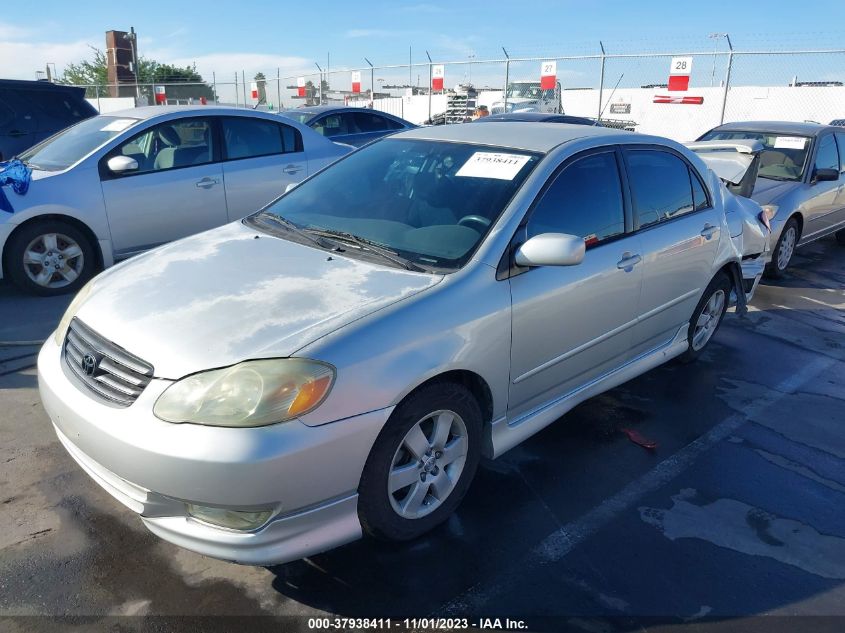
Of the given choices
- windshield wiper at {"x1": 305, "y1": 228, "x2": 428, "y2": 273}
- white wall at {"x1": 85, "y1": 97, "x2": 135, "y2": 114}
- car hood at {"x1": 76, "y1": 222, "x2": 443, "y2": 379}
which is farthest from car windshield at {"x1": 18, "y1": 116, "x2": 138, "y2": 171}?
white wall at {"x1": 85, "y1": 97, "x2": 135, "y2": 114}

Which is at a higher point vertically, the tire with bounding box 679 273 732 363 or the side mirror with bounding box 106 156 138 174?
the side mirror with bounding box 106 156 138 174

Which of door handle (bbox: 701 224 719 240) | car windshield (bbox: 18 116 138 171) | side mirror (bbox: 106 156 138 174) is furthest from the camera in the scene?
car windshield (bbox: 18 116 138 171)

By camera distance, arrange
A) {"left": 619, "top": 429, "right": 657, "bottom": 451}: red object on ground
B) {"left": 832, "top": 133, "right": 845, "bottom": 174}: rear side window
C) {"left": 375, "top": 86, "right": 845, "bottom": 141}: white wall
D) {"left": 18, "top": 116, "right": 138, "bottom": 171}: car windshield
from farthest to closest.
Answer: {"left": 375, "top": 86, "right": 845, "bottom": 141}: white wall < {"left": 832, "top": 133, "right": 845, "bottom": 174}: rear side window < {"left": 18, "top": 116, "right": 138, "bottom": 171}: car windshield < {"left": 619, "top": 429, "right": 657, "bottom": 451}: red object on ground

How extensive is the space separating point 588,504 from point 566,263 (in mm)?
1171

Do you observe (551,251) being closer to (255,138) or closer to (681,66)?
(255,138)

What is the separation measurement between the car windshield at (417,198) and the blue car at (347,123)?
24.6 ft

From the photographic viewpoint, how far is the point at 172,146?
6332mm

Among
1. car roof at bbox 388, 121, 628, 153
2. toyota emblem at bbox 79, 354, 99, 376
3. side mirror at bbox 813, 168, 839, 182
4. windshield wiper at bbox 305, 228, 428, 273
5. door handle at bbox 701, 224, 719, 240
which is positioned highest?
car roof at bbox 388, 121, 628, 153

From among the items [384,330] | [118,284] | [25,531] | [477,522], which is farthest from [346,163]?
[25,531]

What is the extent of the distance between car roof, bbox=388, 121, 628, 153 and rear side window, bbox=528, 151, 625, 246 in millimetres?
172

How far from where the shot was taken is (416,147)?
3.78m

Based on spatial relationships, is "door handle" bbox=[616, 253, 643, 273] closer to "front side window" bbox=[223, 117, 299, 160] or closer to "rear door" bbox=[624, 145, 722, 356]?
"rear door" bbox=[624, 145, 722, 356]

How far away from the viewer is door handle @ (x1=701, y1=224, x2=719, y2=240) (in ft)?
14.3

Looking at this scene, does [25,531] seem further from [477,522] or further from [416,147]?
[416,147]
